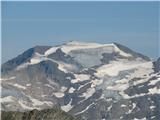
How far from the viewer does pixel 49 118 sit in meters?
197

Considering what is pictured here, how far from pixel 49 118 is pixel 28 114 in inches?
1097

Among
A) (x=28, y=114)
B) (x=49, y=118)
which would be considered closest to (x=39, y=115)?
(x=28, y=114)

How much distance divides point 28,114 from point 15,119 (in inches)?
135

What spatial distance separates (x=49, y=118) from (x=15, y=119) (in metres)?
29.0

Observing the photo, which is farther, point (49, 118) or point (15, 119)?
point (49, 118)

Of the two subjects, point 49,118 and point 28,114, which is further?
point 49,118

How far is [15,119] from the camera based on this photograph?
169 m

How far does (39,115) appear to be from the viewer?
17475 centimetres

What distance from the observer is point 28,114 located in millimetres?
169250

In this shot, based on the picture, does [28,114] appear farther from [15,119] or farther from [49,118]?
[49,118]

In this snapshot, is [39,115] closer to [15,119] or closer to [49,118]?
[15,119]

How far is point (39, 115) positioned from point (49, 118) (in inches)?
870

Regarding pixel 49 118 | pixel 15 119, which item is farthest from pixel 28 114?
pixel 49 118

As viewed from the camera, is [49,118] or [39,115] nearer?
[39,115]
